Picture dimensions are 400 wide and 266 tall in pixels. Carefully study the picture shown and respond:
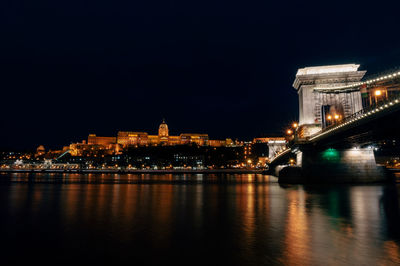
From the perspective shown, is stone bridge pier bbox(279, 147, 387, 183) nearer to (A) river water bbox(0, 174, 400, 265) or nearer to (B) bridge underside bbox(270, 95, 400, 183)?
(B) bridge underside bbox(270, 95, 400, 183)

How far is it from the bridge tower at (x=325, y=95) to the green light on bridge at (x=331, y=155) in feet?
12.7

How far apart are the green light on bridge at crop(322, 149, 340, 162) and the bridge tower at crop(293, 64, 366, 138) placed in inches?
153

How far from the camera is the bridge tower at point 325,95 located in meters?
45.7

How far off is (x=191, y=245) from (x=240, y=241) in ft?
5.58

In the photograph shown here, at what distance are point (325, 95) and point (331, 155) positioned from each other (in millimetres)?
9532

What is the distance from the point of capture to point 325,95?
47.8 m

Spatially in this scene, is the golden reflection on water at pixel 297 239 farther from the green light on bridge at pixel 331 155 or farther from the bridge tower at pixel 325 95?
the bridge tower at pixel 325 95

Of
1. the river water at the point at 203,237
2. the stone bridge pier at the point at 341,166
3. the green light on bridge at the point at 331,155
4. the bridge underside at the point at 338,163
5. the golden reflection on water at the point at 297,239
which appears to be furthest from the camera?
the green light on bridge at the point at 331,155

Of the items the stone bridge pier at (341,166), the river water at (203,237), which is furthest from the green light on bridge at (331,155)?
the river water at (203,237)

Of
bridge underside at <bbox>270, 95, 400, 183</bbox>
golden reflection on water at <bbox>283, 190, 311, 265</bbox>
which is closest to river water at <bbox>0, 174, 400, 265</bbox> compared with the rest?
golden reflection on water at <bbox>283, 190, 311, 265</bbox>

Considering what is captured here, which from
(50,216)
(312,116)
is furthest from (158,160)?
(50,216)

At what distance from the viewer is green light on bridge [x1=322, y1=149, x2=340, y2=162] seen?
4338 cm

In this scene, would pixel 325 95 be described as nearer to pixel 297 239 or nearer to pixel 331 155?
pixel 331 155

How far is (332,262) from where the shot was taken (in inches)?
Answer: 324
